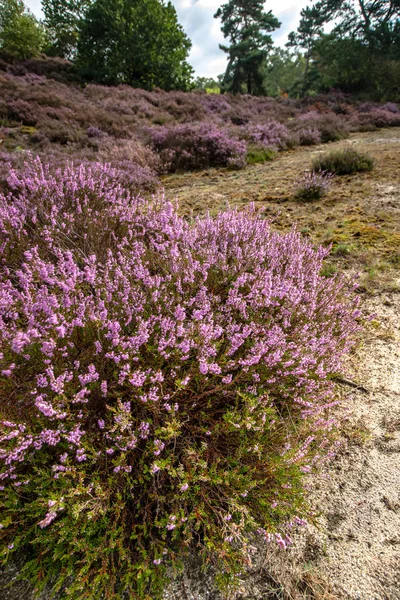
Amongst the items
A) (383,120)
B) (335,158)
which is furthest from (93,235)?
(383,120)

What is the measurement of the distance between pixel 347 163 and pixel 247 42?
3066 centimetres

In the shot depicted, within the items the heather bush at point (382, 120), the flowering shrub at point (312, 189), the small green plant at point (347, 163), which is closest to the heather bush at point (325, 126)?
the heather bush at point (382, 120)

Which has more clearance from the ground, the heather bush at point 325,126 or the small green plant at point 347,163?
the heather bush at point 325,126

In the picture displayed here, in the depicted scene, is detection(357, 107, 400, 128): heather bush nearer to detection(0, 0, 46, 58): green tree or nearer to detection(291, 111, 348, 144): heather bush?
detection(291, 111, 348, 144): heather bush

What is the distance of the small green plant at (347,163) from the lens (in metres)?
6.45

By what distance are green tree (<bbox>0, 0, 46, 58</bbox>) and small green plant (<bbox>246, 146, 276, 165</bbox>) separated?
18875mm

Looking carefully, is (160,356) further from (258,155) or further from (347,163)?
(258,155)

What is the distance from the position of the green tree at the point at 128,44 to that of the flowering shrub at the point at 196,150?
13.3 metres

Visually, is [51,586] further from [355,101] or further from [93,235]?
[355,101]

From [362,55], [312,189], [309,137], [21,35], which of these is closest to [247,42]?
[362,55]

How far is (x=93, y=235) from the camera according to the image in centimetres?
314

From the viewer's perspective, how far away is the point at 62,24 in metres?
25.2

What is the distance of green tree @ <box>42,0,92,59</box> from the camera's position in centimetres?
2391

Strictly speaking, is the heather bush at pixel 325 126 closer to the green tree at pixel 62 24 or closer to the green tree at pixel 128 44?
the green tree at pixel 128 44
